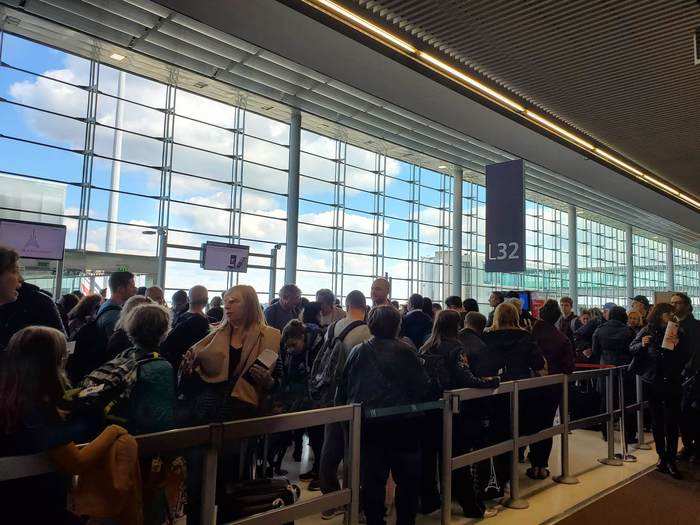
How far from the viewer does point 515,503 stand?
422 cm

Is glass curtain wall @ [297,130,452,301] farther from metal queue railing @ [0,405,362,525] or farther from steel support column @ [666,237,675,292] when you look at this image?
steel support column @ [666,237,675,292]

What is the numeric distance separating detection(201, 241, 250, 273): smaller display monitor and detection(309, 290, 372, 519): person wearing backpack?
6140 millimetres

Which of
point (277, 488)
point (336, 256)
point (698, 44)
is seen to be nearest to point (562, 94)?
point (698, 44)

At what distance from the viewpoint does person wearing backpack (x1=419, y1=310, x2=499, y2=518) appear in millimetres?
3854

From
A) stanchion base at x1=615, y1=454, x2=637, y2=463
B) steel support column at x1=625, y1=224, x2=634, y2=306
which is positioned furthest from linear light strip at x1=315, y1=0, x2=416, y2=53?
steel support column at x1=625, y1=224, x2=634, y2=306

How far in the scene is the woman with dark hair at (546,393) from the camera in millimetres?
4703

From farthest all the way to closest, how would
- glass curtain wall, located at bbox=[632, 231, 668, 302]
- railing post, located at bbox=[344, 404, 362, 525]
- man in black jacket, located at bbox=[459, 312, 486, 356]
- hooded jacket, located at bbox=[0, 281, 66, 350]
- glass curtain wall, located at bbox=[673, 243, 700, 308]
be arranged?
1. glass curtain wall, located at bbox=[673, 243, 700, 308]
2. glass curtain wall, located at bbox=[632, 231, 668, 302]
3. man in black jacket, located at bbox=[459, 312, 486, 356]
4. railing post, located at bbox=[344, 404, 362, 525]
5. hooded jacket, located at bbox=[0, 281, 66, 350]

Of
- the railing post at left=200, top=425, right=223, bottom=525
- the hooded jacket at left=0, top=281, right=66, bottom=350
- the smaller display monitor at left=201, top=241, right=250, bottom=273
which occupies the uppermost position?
the smaller display monitor at left=201, top=241, right=250, bottom=273

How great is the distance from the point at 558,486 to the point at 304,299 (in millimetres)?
3156

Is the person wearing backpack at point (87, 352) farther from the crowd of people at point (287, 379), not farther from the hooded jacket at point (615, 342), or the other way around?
the hooded jacket at point (615, 342)

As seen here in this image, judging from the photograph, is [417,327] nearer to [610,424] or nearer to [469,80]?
[610,424]

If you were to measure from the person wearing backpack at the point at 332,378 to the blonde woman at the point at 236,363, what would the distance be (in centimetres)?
86

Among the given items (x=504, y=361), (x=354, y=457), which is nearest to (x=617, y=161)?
(x=504, y=361)

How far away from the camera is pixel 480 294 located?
22.1m
